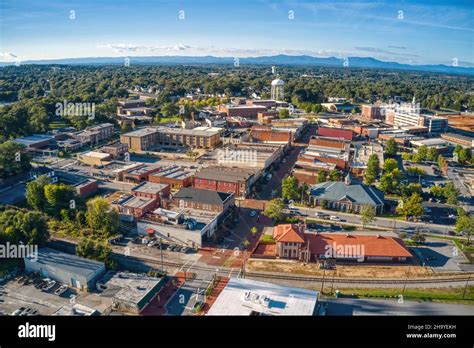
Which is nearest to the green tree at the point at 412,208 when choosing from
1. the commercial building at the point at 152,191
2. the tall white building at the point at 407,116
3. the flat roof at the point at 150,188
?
the commercial building at the point at 152,191

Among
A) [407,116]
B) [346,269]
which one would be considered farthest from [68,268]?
[407,116]

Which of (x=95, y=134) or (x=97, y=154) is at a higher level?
(x=95, y=134)

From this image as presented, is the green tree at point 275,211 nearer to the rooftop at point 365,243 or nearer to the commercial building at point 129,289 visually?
the rooftop at point 365,243

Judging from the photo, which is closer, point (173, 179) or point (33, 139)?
point (173, 179)

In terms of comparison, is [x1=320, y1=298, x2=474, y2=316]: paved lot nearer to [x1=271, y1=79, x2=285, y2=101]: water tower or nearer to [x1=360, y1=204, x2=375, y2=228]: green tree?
[x1=360, y1=204, x2=375, y2=228]: green tree

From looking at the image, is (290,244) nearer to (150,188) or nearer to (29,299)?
(150,188)

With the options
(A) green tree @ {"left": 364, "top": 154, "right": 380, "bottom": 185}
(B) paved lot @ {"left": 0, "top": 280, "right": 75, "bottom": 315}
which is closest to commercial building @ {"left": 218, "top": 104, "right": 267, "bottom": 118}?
(A) green tree @ {"left": 364, "top": 154, "right": 380, "bottom": 185}
